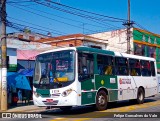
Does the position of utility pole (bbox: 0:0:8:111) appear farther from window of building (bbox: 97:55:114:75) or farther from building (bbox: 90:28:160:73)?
building (bbox: 90:28:160:73)

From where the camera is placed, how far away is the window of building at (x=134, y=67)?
17.7 metres

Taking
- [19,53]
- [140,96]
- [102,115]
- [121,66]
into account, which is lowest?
[102,115]

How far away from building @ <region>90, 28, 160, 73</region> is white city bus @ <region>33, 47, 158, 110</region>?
25879mm

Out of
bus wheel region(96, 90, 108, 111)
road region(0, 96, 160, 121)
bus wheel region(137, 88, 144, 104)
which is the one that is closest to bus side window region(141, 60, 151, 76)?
bus wheel region(137, 88, 144, 104)

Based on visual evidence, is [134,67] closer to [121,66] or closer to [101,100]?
[121,66]

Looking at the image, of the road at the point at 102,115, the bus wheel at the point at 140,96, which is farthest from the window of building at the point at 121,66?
the road at the point at 102,115

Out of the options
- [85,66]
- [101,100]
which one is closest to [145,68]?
[101,100]

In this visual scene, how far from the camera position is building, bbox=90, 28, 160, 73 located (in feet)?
140

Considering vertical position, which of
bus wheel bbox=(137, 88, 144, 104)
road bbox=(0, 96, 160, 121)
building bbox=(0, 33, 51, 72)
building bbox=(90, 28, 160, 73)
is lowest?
road bbox=(0, 96, 160, 121)

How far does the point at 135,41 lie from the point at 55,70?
30.3 metres

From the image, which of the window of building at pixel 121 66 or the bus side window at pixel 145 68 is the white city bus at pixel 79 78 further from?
the bus side window at pixel 145 68

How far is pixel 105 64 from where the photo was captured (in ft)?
50.9

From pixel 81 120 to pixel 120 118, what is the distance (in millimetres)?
1496

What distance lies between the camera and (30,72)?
73.8 ft
